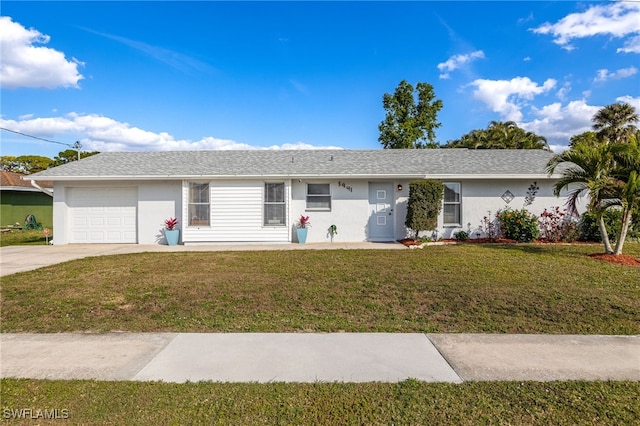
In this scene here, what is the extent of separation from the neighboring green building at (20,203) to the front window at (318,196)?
52.1 ft

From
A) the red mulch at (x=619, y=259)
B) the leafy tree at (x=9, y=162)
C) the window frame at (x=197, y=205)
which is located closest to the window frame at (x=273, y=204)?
the window frame at (x=197, y=205)

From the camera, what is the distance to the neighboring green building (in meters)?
20.2

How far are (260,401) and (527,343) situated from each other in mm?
Answer: 3289

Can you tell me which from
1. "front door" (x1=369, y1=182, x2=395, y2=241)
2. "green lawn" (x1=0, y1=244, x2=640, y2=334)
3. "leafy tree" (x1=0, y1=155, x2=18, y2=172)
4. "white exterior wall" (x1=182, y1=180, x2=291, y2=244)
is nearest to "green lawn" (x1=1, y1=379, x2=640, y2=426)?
"green lawn" (x1=0, y1=244, x2=640, y2=334)

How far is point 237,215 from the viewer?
43.2 ft

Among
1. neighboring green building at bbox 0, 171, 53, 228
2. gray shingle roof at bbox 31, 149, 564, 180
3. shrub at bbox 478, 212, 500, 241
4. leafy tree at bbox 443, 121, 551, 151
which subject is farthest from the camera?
leafy tree at bbox 443, 121, 551, 151

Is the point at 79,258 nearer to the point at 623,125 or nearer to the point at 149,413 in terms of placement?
the point at 149,413

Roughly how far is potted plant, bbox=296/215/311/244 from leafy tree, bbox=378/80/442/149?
19762mm

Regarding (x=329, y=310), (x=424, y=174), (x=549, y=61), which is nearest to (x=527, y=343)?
(x=329, y=310)

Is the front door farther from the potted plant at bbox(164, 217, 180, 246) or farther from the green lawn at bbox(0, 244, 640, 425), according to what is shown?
the potted plant at bbox(164, 217, 180, 246)

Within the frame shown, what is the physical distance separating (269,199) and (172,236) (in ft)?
12.7

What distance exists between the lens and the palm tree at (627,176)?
872 cm

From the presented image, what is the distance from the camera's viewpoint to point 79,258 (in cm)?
1012

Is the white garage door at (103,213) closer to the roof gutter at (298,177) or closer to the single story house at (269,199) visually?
the single story house at (269,199)
